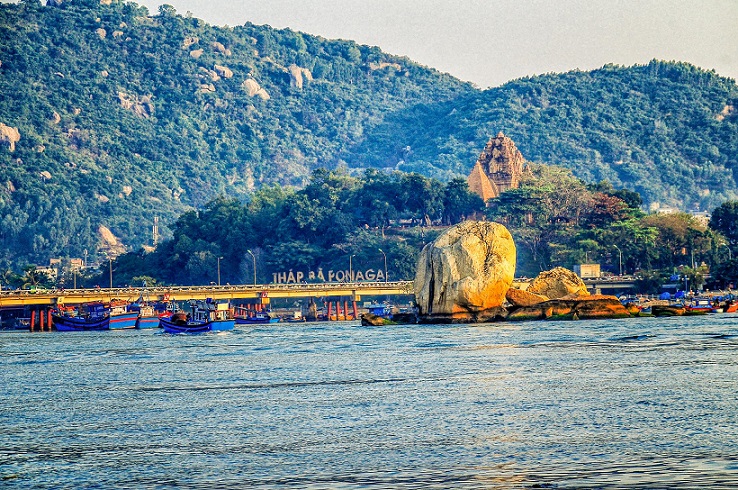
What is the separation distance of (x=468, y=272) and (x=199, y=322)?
33085mm

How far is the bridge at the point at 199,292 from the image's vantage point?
7269 inches

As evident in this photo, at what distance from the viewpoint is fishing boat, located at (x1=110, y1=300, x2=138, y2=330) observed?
167250 millimetres

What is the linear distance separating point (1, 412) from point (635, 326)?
209 ft

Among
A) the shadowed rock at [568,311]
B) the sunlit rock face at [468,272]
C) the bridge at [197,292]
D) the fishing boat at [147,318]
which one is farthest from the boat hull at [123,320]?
the shadowed rock at [568,311]

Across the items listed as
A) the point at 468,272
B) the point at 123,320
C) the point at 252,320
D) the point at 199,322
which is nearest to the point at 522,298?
the point at 468,272

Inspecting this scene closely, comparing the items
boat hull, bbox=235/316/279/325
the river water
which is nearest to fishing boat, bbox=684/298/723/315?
the river water

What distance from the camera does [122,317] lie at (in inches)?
6683

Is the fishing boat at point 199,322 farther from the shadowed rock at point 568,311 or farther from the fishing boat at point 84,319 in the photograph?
the shadowed rock at point 568,311

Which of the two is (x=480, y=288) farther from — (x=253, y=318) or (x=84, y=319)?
(x=84, y=319)

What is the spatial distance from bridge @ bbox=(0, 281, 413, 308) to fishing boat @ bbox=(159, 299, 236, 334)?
1455 inches

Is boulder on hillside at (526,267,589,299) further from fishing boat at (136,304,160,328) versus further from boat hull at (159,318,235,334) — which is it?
fishing boat at (136,304,160,328)

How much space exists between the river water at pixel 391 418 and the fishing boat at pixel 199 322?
4654 centimetres

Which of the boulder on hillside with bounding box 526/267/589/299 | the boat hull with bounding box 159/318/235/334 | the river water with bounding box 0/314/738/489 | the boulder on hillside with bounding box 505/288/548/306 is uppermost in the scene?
the boulder on hillside with bounding box 526/267/589/299

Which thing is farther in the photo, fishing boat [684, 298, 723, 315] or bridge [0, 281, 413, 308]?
bridge [0, 281, 413, 308]
